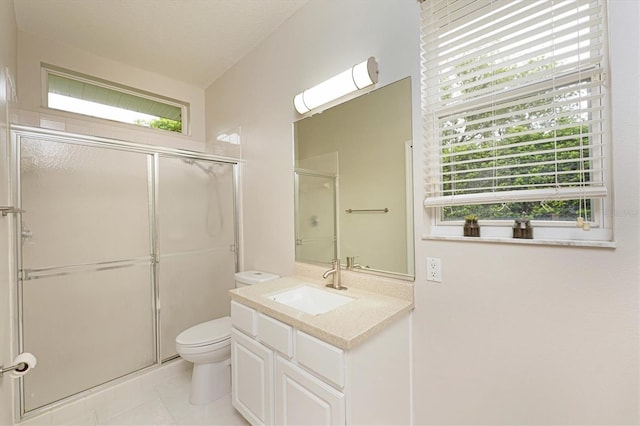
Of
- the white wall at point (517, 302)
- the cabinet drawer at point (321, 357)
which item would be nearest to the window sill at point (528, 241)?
the white wall at point (517, 302)

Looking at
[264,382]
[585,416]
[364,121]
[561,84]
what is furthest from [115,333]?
[561,84]

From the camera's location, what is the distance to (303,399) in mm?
1220

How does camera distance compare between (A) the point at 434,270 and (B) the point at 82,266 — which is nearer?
(A) the point at 434,270

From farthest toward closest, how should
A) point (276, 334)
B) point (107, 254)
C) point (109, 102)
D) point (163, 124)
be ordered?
point (163, 124), point (109, 102), point (107, 254), point (276, 334)

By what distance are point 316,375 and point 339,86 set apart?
1538mm

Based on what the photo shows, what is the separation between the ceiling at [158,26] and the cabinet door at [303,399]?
2.28 m

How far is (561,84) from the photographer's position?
3.39 ft

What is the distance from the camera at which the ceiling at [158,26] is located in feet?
6.22

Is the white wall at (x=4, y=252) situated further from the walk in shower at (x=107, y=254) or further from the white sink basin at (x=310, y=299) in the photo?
the white sink basin at (x=310, y=299)

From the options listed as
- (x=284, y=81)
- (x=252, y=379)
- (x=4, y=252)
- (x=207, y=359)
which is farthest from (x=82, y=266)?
(x=284, y=81)

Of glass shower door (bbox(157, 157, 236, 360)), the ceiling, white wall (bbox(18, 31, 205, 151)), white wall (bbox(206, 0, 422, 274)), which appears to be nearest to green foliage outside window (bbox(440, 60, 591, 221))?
white wall (bbox(206, 0, 422, 274))

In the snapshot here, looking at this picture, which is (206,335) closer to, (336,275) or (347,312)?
(336,275)

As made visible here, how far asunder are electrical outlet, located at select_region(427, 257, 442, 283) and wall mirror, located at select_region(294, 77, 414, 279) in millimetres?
89

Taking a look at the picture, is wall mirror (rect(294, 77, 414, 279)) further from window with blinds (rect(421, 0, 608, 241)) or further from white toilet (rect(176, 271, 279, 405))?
Result: white toilet (rect(176, 271, 279, 405))
